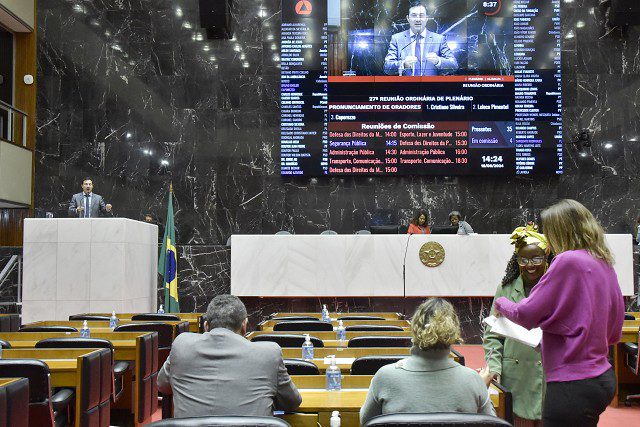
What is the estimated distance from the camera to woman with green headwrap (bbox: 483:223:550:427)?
3111 millimetres

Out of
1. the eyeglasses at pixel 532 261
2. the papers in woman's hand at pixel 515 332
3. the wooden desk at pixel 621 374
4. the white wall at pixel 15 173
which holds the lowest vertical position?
the wooden desk at pixel 621 374

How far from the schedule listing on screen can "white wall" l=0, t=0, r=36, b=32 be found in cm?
475

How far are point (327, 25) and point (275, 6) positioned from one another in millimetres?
1101

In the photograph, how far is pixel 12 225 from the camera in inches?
505

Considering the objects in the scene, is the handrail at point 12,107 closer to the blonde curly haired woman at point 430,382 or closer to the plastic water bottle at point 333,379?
the plastic water bottle at point 333,379

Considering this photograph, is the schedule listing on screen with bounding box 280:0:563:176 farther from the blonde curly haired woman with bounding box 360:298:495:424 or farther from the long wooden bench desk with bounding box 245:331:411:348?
the blonde curly haired woman with bounding box 360:298:495:424

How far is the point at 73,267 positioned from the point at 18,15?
6.00 metres

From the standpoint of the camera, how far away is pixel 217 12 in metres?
12.5

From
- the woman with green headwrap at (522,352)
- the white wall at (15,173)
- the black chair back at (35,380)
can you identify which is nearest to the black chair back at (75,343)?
the black chair back at (35,380)

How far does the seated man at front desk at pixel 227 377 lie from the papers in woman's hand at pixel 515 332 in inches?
34.2

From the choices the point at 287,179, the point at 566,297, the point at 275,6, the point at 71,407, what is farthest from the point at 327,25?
the point at 566,297

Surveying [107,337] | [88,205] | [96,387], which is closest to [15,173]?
[88,205]

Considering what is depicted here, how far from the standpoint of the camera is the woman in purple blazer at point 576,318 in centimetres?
251

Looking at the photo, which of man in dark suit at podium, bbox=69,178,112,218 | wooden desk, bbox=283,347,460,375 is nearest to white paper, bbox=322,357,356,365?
wooden desk, bbox=283,347,460,375
